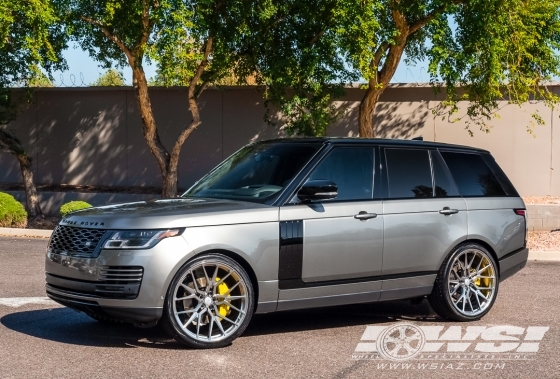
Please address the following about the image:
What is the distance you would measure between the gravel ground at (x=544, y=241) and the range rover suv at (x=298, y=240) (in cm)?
741

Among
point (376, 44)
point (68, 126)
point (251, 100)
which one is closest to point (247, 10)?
point (376, 44)

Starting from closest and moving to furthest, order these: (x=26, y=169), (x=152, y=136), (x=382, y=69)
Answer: (x=382, y=69) → (x=152, y=136) → (x=26, y=169)

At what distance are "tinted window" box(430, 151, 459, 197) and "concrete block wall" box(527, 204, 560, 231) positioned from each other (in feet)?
34.5

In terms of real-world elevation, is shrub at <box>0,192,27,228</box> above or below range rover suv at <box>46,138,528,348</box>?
below

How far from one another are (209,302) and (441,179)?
10.2ft

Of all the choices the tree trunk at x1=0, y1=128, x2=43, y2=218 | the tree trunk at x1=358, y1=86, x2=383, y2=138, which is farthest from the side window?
the tree trunk at x1=0, y1=128, x2=43, y2=218

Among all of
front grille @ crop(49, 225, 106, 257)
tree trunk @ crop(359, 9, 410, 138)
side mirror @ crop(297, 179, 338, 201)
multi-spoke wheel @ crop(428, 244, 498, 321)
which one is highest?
tree trunk @ crop(359, 9, 410, 138)

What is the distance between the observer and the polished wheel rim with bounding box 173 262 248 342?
7602 mm

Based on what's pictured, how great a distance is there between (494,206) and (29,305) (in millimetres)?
5216

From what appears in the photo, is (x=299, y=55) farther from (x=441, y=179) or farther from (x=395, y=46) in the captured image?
(x=441, y=179)

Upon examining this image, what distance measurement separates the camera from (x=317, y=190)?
321 inches

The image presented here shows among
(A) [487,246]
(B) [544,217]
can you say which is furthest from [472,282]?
(B) [544,217]

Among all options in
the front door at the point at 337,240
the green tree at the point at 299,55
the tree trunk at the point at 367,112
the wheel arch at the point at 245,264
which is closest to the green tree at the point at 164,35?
the green tree at the point at 299,55

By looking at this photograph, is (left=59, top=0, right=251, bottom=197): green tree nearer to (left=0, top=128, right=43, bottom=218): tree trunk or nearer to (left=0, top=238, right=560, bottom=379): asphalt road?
(left=0, top=128, right=43, bottom=218): tree trunk
